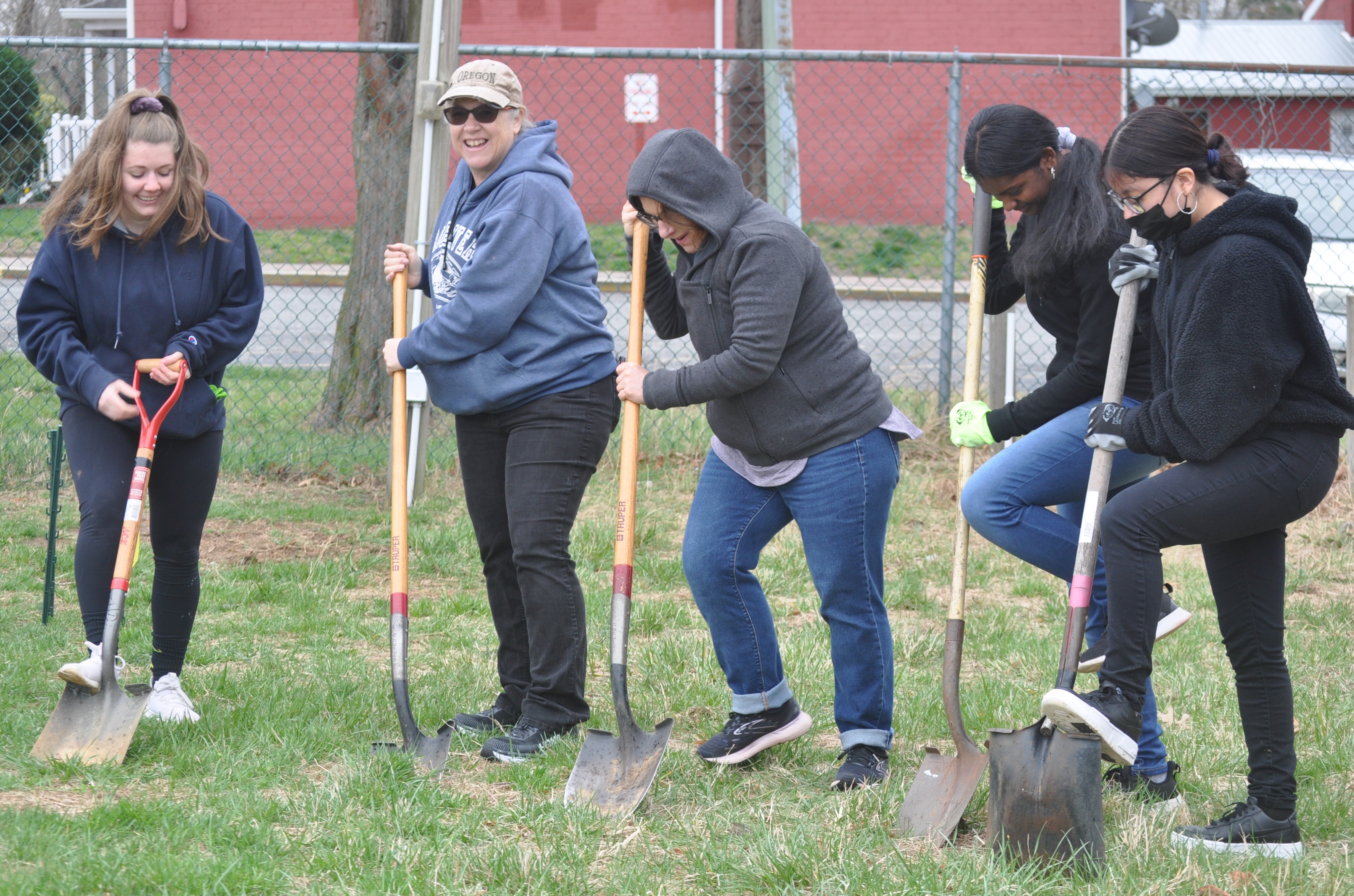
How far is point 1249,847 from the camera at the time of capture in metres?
3.09

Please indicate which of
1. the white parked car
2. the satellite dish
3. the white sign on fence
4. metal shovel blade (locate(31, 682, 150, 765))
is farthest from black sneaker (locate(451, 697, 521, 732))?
the satellite dish

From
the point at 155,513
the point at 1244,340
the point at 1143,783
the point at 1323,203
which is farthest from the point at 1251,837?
the point at 1323,203

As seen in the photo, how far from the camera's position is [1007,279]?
3855 millimetres

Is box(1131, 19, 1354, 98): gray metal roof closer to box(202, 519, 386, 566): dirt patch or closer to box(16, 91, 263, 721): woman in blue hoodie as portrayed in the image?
box(202, 519, 386, 566): dirt patch

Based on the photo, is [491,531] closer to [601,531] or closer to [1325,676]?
[601,531]

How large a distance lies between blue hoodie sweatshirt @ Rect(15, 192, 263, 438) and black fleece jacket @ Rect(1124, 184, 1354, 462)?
105 inches

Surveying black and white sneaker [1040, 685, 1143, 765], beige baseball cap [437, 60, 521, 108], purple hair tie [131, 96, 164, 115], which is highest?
beige baseball cap [437, 60, 521, 108]

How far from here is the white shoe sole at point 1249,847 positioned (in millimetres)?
3084

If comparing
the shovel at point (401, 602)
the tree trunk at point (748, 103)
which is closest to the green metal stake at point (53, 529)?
the shovel at point (401, 602)

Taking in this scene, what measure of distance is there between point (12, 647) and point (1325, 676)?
15.2 feet

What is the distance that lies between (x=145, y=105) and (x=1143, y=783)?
341 cm

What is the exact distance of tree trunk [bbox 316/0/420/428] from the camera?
287 inches

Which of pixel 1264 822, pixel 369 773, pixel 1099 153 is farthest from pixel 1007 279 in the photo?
pixel 369 773

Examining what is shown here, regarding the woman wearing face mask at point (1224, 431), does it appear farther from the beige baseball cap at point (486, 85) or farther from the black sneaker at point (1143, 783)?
the beige baseball cap at point (486, 85)
